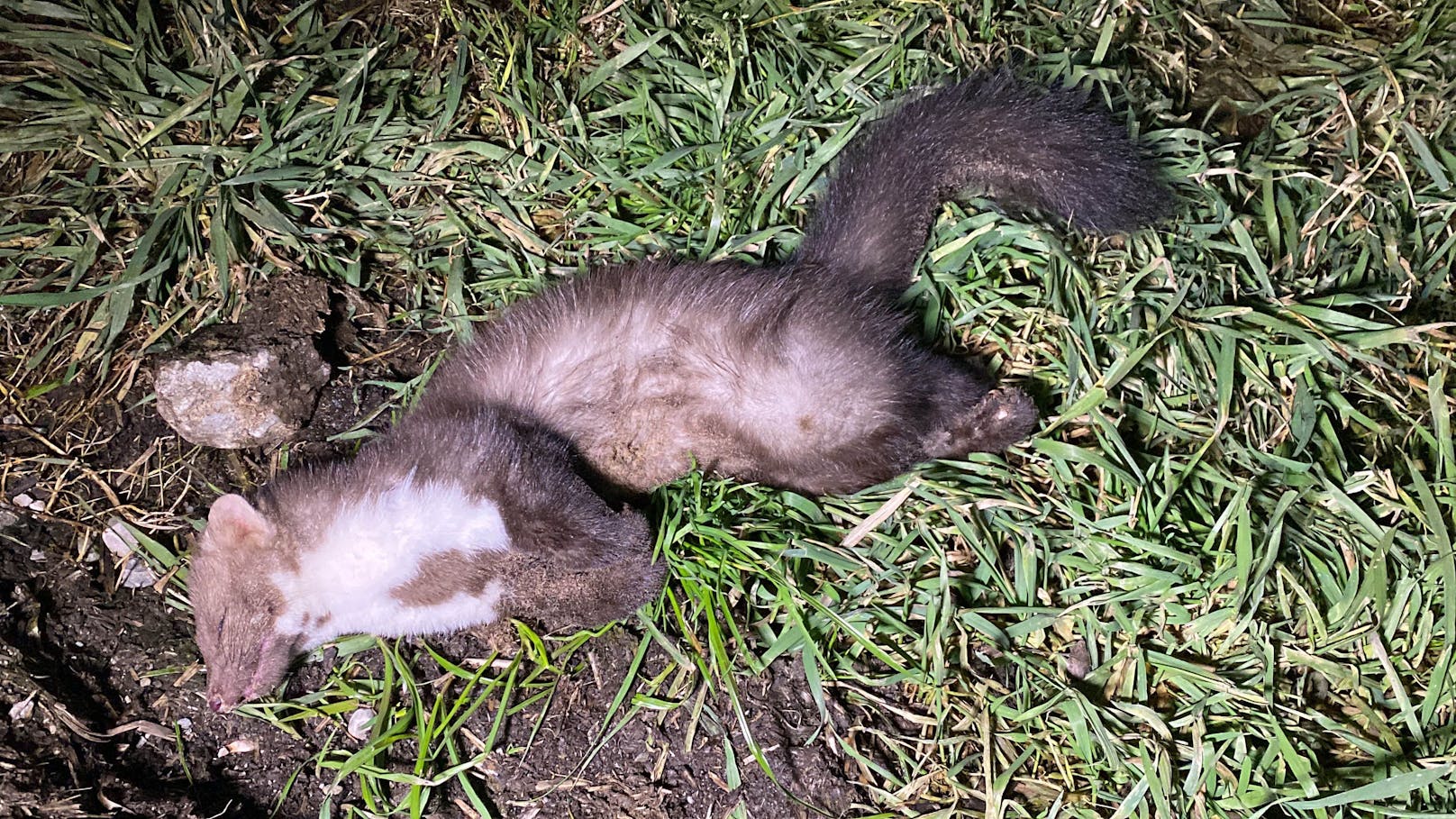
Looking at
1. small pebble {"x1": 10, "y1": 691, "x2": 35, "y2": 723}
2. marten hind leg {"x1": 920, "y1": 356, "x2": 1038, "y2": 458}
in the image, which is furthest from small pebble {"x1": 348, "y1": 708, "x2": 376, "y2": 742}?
marten hind leg {"x1": 920, "y1": 356, "x2": 1038, "y2": 458}

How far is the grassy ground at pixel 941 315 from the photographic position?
321 cm

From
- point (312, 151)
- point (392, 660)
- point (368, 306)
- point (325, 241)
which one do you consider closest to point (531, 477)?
point (392, 660)

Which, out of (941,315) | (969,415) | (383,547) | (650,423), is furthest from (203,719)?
(941,315)

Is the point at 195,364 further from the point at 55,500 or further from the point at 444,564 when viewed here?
the point at 444,564

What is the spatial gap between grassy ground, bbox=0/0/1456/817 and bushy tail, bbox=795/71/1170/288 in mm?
208

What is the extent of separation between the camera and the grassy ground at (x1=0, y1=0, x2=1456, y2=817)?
3215 millimetres

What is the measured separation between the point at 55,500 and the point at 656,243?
242 centimetres

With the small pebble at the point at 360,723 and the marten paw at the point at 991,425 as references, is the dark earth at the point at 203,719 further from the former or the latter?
the marten paw at the point at 991,425

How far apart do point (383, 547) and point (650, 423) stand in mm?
956

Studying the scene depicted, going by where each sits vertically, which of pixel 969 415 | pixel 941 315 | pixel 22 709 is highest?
pixel 941 315

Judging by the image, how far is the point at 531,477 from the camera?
3131 millimetres

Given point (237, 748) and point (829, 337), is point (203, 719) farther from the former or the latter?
point (829, 337)

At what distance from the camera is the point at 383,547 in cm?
314

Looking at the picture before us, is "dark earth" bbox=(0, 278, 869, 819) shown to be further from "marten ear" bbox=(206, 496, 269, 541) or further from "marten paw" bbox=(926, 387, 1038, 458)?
"marten paw" bbox=(926, 387, 1038, 458)
